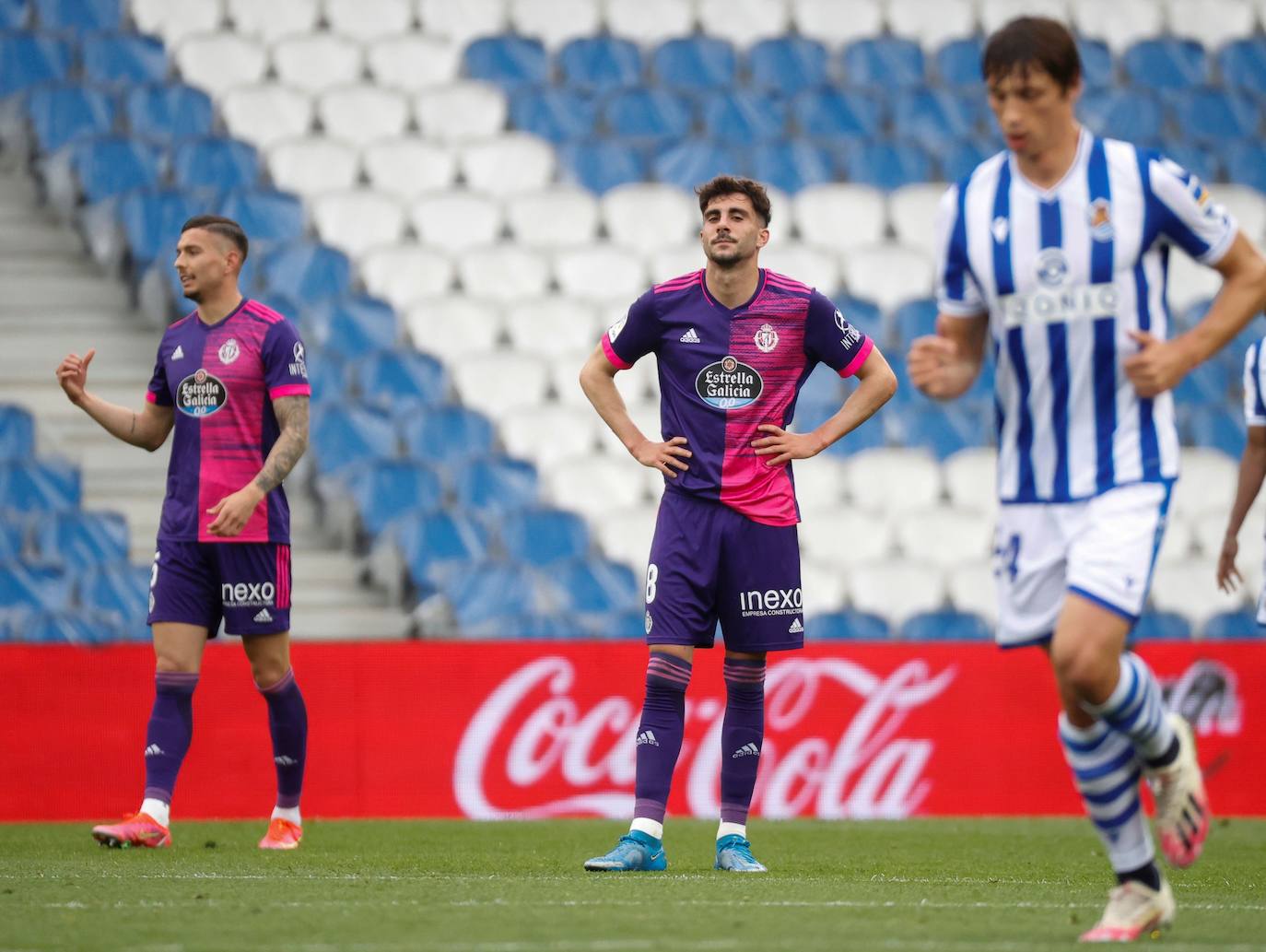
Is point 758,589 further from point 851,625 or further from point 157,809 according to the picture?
point 851,625

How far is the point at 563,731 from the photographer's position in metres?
9.79

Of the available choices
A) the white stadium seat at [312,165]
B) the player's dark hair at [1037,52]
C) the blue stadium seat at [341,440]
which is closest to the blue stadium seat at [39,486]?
the blue stadium seat at [341,440]

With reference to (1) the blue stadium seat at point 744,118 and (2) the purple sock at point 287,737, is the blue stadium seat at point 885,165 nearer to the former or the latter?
(1) the blue stadium seat at point 744,118

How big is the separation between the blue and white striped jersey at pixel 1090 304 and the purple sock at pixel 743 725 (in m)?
2.03

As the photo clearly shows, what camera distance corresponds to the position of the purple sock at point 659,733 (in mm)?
5953

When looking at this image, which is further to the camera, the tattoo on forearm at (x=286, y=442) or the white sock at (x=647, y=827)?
the tattoo on forearm at (x=286, y=442)

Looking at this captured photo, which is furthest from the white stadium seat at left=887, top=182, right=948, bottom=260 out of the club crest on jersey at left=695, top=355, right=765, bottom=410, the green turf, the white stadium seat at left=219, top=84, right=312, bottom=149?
the club crest on jersey at left=695, top=355, right=765, bottom=410

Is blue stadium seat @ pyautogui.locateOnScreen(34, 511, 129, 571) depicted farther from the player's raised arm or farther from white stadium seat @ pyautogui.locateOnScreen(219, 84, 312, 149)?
white stadium seat @ pyautogui.locateOnScreen(219, 84, 312, 149)

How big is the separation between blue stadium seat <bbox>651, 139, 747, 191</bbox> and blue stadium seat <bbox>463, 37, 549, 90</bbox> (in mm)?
1447

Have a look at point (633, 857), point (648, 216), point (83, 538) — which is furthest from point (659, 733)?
point (648, 216)

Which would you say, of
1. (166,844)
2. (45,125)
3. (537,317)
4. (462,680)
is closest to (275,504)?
(166,844)

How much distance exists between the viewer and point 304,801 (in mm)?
9594

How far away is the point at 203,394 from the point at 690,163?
859cm

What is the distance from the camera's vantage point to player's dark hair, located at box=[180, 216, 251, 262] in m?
7.08
